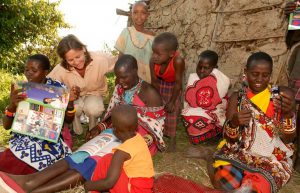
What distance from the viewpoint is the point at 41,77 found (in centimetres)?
298

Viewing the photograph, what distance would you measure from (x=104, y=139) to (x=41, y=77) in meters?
0.80

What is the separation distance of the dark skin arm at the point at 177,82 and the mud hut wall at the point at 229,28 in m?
1.27

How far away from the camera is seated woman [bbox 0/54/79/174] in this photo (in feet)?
9.04

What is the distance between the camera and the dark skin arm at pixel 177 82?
3564 mm

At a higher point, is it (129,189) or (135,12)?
(135,12)

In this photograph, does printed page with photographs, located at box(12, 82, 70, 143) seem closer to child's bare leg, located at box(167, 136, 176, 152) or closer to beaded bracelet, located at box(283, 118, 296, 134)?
child's bare leg, located at box(167, 136, 176, 152)

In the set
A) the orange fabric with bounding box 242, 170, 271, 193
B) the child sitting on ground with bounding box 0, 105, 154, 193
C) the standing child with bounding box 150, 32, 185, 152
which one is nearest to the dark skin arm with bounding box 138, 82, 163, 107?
the standing child with bounding box 150, 32, 185, 152

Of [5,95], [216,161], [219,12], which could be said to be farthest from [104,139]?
[5,95]

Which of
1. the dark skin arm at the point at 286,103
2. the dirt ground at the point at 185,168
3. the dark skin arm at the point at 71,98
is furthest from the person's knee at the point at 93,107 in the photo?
the dark skin arm at the point at 286,103

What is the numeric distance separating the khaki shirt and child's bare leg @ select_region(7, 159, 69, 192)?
1.18 meters

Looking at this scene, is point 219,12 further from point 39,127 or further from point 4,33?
point 4,33

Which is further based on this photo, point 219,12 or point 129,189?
point 219,12

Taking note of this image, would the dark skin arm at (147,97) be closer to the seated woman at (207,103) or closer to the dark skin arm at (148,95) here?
the dark skin arm at (148,95)

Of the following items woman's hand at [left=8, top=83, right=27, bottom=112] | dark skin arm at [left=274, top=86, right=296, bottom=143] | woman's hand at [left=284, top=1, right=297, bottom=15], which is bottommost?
woman's hand at [left=8, top=83, right=27, bottom=112]
